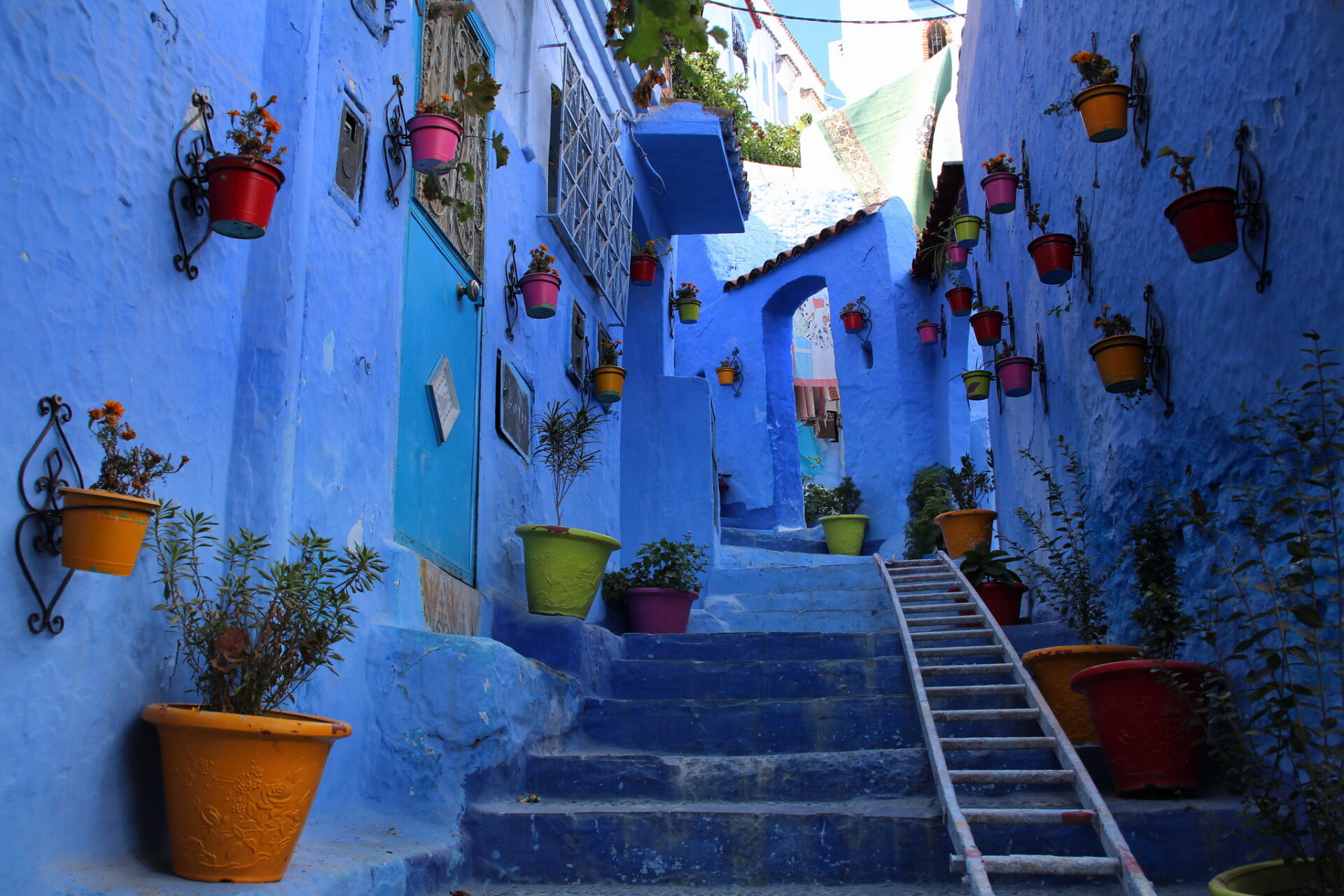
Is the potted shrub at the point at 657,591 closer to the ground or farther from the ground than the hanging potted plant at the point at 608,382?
closer to the ground

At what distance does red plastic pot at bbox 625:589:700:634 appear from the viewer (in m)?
7.07

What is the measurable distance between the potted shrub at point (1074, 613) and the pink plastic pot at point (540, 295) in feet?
9.20

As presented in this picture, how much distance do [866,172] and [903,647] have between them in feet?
47.3

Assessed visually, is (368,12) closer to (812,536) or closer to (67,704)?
(67,704)

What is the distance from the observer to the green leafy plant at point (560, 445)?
6352 mm

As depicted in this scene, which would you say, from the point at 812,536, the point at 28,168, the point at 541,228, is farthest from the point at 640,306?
the point at 28,168

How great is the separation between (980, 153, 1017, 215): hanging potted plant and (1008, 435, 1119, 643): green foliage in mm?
1561

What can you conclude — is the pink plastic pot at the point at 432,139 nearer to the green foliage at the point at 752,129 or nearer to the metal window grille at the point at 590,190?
the metal window grille at the point at 590,190

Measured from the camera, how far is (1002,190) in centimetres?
687

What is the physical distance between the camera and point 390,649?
4.00 meters

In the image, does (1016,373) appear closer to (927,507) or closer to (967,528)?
(967,528)

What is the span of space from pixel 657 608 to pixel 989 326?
310 cm

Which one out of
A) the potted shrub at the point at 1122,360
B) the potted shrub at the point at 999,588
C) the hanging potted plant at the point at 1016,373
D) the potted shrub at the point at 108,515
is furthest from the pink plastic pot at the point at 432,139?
the potted shrub at the point at 999,588

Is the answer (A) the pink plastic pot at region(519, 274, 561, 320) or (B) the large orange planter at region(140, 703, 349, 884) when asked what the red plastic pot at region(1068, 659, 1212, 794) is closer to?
(B) the large orange planter at region(140, 703, 349, 884)
